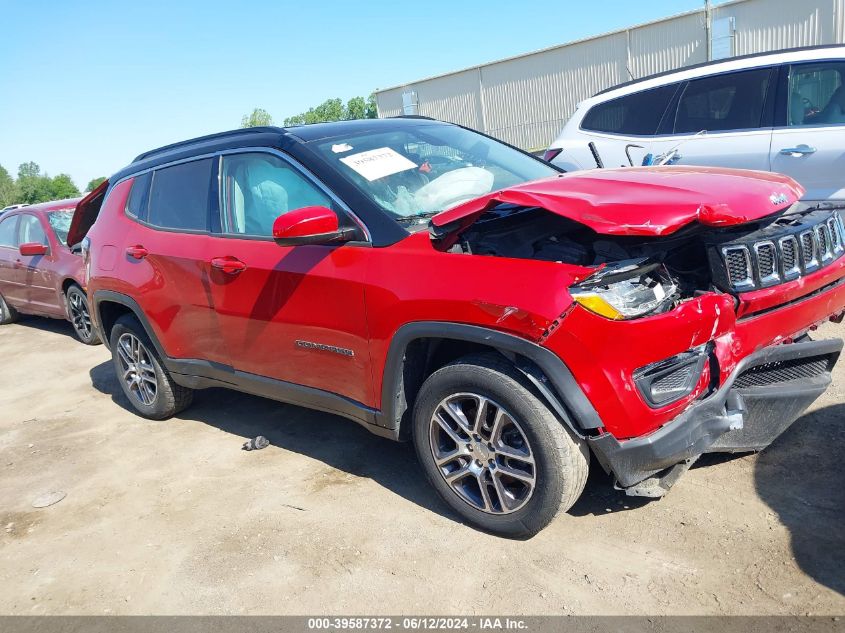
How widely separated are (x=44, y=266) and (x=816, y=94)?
815cm

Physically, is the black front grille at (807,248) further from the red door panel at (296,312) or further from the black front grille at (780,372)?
the red door panel at (296,312)

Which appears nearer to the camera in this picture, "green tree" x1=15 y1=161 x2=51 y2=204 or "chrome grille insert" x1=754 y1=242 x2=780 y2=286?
"chrome grille insert" x1=754 y1=242 x2=780 y2=286

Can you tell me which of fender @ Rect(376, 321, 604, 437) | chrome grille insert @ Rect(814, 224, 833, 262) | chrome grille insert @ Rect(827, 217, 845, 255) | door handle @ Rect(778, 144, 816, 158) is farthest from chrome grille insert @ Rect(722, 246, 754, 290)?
door handle @ Rect(778, 144, 816, 158)

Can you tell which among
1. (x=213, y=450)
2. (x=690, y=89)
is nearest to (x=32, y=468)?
(x=213, y=450)

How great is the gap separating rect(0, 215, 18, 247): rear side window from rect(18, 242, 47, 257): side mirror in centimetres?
78

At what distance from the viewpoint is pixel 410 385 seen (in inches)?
130

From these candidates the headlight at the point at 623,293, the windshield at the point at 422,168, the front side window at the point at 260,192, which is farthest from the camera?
the front side window at the point at 260,192

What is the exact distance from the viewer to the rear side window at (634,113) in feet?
21.7

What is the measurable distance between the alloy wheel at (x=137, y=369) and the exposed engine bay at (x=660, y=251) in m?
3.04

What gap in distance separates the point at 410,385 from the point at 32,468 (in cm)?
301

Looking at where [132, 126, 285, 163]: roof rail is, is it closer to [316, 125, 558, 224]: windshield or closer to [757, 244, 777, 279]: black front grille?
[316, 125, 558, 224]: windshield

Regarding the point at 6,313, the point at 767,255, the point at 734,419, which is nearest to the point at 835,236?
the point at 767,255

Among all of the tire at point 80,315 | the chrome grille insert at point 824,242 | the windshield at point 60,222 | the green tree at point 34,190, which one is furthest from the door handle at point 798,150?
the green tree at point 34,190

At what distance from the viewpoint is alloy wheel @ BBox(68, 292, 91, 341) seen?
26.5 ft
